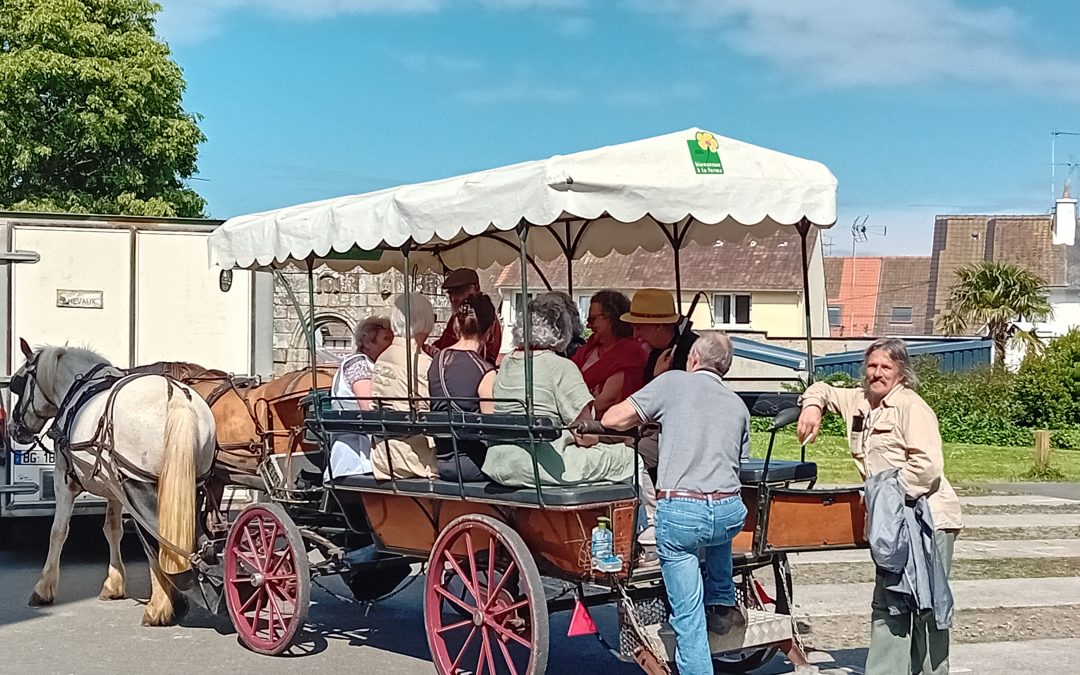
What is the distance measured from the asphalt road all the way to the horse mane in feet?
5.12

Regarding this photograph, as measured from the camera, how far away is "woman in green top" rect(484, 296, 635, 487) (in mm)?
6516

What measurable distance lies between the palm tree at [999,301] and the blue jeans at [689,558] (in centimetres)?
3641

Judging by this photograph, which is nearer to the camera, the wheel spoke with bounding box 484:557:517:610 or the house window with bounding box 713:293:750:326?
the wheel spoke with bounding box 484:557:517:610

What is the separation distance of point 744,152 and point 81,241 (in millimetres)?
7234

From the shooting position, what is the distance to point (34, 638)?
8578 mm

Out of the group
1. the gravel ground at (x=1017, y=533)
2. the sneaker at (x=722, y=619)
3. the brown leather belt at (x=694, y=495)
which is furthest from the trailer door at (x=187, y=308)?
the brown leather belt at (x=694, y=495)

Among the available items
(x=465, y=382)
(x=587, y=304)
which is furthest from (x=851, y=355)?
(x=465, y=382)

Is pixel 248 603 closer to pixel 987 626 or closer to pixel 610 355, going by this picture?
pixel 610 355

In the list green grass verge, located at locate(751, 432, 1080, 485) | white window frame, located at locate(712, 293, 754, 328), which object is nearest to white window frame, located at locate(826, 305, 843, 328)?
white window frame, located at locate(712, 293, 754, 328)

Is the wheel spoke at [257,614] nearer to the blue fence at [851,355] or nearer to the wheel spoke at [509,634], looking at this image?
the wheel spoke at [509,634]

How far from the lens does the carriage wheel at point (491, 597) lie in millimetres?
6406

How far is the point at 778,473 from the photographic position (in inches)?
281

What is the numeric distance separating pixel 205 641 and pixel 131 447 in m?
1.32

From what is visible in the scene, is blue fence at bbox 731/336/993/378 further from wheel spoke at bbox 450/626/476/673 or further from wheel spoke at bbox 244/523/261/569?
wheel spoke at bbox 450/626/476/673
